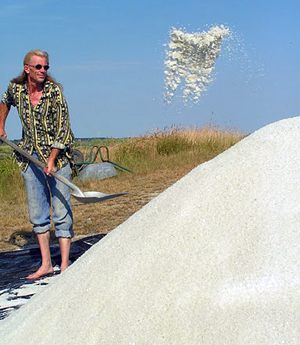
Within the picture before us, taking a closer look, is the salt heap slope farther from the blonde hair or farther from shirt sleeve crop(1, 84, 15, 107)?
shirt sleeve crop(1, 84, 15, 107)

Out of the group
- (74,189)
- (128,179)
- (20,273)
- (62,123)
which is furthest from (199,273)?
(128,179)

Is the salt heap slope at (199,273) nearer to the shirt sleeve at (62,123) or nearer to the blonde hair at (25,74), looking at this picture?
the shirt sleeve at (62,123)

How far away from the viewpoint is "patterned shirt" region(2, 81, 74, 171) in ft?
11.9

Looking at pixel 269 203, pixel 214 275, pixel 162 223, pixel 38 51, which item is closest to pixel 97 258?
pixel 162 223

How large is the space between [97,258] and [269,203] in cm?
87

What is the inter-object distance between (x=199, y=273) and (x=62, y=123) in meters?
1.61

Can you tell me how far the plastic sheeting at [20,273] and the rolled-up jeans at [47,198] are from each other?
14.5 inches

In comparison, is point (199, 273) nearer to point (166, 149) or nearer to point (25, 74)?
point (25, 74)

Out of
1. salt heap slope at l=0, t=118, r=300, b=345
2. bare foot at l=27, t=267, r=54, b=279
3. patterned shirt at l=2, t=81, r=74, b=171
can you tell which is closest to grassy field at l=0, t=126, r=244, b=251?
bare foot at l=27, t=267, r=54, b=279

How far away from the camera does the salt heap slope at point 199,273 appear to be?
2.30 m

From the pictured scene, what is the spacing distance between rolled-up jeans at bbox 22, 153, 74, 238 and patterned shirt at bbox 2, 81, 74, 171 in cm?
7

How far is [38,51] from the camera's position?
11.9 feet

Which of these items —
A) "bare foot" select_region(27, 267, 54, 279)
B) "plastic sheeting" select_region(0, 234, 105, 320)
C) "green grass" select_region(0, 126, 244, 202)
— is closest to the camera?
"plastic sheeting" select_region(0, 234, 105, 320)

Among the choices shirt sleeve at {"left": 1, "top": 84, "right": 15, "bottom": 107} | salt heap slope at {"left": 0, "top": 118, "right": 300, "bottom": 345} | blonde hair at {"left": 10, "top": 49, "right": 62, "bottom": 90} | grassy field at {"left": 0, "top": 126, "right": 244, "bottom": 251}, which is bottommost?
grassy field at {"left": 0, "top": 126, "right": 244, "bottom": 251}
